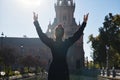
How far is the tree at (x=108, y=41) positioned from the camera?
73050 millimetres

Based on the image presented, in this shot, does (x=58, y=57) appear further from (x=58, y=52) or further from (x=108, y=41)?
(x=108, y=41)

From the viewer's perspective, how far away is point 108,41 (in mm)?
80500

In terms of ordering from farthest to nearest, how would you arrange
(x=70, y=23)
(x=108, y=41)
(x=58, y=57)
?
(x=70, y=23) → (x=108, y=41) → (x=58, y=57)

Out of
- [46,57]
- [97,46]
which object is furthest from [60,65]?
[46,57]

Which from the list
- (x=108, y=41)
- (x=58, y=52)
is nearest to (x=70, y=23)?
(x=108, y=41)

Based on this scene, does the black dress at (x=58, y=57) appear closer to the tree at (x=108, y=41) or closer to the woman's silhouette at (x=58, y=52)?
the woman's silhouette at (x=58, y=52)

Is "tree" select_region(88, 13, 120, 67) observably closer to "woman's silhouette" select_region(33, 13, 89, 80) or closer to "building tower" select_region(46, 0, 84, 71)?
"building tower" select_region(46, 0, 84, 71)

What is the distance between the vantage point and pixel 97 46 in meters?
88.8

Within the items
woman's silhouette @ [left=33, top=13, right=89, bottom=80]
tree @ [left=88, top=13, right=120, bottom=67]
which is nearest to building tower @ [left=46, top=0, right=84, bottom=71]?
tree @ [left=88, top=13, right=120, bottom=67]

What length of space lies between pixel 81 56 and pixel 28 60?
1723 inches

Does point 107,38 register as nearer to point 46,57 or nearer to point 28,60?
point 28,60

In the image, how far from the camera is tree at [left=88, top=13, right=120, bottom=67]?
7305 centimetres

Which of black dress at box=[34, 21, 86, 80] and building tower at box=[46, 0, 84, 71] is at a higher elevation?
building tower at box=[46, 0, 84, 71]

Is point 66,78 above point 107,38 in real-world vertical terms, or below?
below
